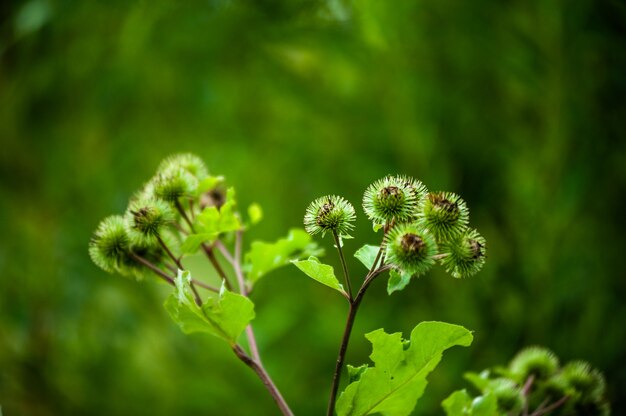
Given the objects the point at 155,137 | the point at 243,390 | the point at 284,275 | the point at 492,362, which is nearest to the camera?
the point at 492,362

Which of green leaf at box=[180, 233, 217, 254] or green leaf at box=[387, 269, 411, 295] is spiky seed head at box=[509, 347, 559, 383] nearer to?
green leaf at box=[387, 269, 411, 295]

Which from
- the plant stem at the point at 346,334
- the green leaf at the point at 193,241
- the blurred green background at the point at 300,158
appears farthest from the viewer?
the blurred green background at the point at 300,158

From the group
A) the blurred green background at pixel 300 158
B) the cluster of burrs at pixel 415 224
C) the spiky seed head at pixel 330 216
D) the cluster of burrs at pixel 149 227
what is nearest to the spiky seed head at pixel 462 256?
the cluster of burrs at pixel 415 224

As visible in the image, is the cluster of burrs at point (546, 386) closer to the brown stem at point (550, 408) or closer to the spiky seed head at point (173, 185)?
the brown stem at point (550, 408)

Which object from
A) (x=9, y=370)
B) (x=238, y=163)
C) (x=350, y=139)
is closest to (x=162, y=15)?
(x=238, y=163)

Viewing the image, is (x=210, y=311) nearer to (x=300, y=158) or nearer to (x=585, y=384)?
(x=585, y=384)

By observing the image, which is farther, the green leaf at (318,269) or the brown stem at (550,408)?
the brown stem at (550,408)

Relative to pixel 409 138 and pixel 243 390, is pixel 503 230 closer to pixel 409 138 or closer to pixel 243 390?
pixel 409 138
